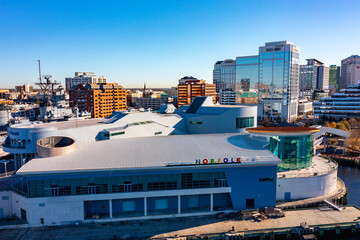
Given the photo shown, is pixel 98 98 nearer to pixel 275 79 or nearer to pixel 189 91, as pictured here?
pixel 189 91

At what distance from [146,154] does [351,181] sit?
42.9 metres

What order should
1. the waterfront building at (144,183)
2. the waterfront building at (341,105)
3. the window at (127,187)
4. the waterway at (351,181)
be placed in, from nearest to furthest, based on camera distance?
the waterfront building at (144,183) < the window at (127,187) < the waterway at (351,181) < the waterfront building at (341,105)

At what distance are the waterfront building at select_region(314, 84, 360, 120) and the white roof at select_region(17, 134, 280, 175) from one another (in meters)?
89.6

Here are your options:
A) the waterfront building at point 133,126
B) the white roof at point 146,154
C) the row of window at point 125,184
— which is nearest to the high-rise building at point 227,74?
the waterfront building at point 133,126

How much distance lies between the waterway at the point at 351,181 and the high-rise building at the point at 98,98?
9950cm

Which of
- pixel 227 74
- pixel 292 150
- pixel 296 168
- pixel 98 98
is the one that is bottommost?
pixel 296 168

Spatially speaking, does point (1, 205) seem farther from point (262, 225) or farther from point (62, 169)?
point (262, 225)

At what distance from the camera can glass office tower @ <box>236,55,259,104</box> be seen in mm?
141725

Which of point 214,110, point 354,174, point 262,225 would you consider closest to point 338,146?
point 354,174

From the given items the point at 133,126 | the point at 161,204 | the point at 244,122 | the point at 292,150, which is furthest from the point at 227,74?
the point at 161,204

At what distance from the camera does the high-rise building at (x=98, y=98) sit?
12375 centimetres

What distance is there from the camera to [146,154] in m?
36.0

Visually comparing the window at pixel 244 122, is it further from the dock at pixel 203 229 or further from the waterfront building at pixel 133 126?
the dock at pixel 203 229

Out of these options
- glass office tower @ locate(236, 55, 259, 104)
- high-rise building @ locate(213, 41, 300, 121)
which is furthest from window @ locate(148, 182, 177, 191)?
glass office tower @ locate(236, 55, 259, 104)
